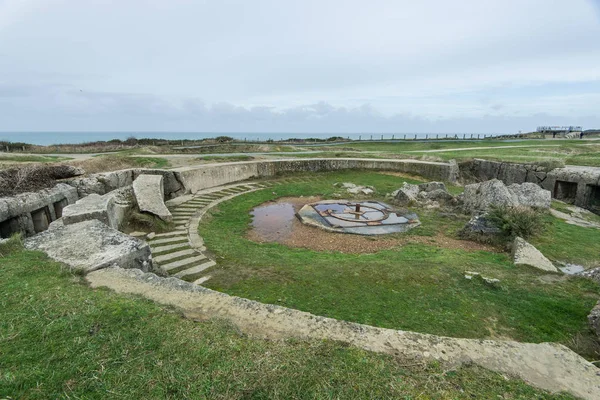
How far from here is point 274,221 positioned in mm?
12328

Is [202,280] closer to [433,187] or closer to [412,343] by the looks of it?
[412,343]

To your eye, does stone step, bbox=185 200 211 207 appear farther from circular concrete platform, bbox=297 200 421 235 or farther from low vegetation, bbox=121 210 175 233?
circular concrete platform, bbox=297 200 421 235

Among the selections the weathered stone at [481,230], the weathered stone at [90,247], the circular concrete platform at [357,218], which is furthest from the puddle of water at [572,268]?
the weathered stone at [90,247]

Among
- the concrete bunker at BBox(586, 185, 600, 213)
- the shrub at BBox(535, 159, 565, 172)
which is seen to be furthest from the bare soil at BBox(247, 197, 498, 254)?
the shrub at BBox(535, 159, 565, 172)

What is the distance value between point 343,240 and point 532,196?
9.98m

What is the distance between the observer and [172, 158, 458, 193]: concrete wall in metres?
16.3

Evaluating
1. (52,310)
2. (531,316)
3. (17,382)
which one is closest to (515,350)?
(531,316)

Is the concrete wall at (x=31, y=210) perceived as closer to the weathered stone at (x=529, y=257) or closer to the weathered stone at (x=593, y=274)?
the weathered stone at (x=529, y=257)

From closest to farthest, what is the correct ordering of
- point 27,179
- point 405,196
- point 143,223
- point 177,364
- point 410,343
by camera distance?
point 177,364 < point 410,343 < point 27,179 < point 143,223 < point 405,196

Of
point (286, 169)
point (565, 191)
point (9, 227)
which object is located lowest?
point (565, 191)

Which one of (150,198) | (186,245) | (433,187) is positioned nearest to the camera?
(186,245)

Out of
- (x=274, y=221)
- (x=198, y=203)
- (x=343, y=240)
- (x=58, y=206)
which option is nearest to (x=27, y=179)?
(x=58, y=206)

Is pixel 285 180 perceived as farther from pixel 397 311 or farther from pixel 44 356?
pixel 44 356

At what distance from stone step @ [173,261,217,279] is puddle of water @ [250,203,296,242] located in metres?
2.81
